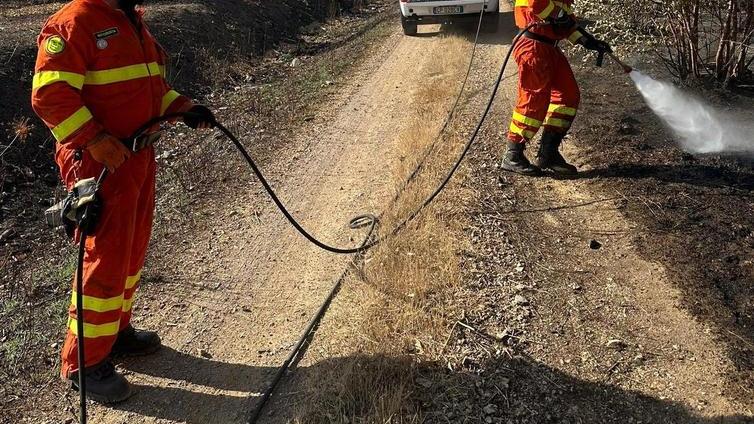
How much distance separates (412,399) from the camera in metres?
2.90

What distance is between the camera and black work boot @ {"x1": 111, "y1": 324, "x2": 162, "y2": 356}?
3.31 m

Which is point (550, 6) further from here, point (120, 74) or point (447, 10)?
point (447, 10)

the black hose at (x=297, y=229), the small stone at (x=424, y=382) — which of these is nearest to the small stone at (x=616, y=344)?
the small stone at (x=424, y=382)

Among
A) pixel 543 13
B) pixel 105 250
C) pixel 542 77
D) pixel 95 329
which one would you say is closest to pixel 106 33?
pixel 105 250

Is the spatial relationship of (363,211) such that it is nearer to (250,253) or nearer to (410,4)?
(250,253)

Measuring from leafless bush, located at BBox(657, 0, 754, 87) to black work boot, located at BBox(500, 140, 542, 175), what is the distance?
8.41 ft

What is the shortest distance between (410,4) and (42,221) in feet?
27.8

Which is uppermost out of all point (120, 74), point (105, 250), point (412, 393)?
point (120, 74)

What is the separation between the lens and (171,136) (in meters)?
6.73

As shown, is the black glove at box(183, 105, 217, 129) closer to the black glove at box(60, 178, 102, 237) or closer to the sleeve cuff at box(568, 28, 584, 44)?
the black glove at box(60, 178, 102, 237)

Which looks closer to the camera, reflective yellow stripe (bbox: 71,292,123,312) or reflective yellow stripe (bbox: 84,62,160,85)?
reflective yellow stripe (bbox: 84,62,160,85)

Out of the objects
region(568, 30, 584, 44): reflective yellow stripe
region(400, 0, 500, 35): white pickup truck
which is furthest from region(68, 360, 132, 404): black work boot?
region(400, 0, 500, 35): white pickup truck

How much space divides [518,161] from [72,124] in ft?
12.7

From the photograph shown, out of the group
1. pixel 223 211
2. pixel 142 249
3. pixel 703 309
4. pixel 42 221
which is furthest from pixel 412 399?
pixel 42 221
